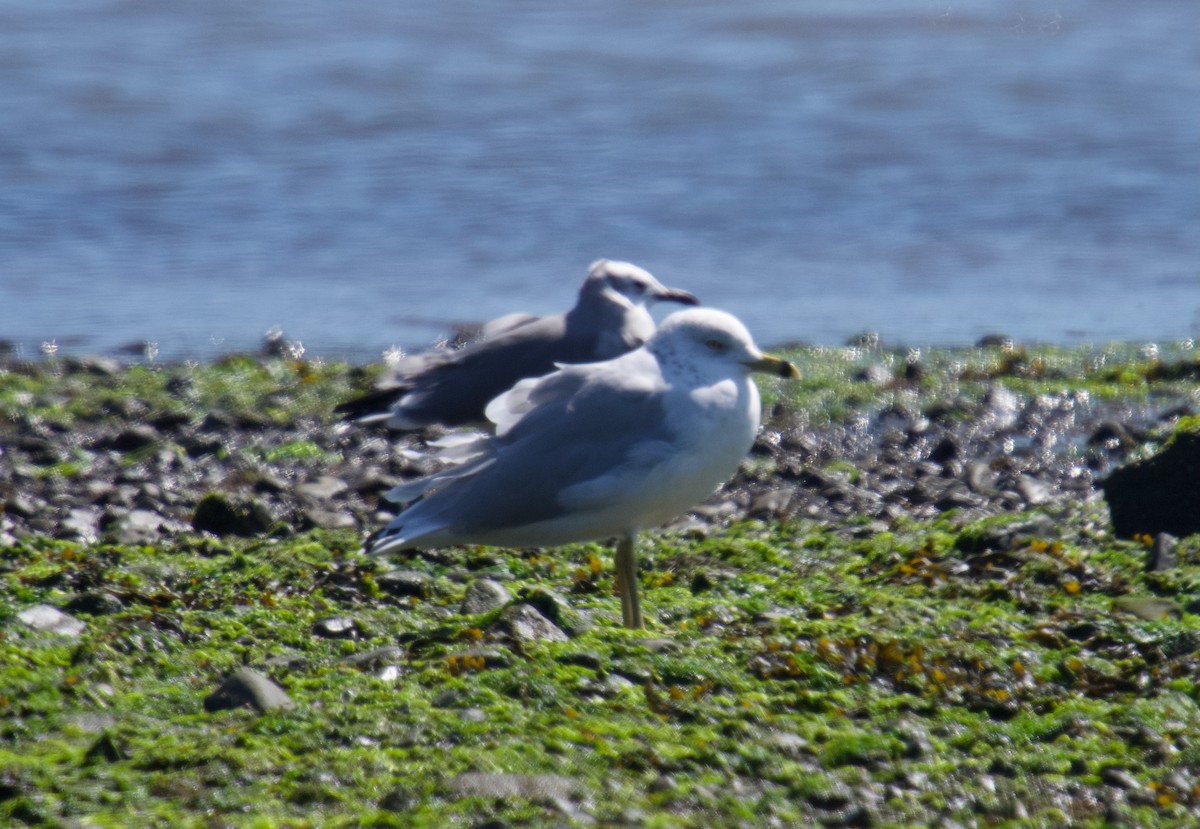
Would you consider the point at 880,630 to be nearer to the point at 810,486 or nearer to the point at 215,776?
the point at 215,776

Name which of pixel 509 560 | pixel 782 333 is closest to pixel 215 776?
pixel 509 560

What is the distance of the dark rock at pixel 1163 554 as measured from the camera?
530 centimetres

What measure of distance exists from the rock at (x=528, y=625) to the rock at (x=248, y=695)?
2.07ft

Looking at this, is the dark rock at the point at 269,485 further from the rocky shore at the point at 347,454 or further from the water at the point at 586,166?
the water at the point at 586,166

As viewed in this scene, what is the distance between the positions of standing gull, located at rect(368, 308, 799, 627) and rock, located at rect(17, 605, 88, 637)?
832 mm

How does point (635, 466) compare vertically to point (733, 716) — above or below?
above

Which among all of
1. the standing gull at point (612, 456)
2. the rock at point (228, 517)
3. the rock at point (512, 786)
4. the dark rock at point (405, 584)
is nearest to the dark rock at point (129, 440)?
the rock at point (228, 517)

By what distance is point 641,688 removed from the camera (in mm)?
3953

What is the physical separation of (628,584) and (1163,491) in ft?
7.09

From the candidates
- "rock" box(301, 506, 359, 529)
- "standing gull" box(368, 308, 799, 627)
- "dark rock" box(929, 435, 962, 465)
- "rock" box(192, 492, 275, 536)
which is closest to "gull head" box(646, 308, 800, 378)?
"standing gull" box(368, 308, 799, 627)

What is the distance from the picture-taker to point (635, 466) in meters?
4.61

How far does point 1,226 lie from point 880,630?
410 inches

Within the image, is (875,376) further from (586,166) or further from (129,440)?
(586,166)

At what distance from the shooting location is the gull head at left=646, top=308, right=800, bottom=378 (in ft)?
15.9
